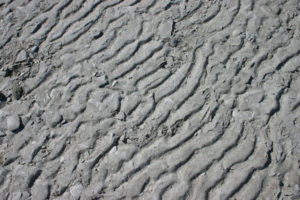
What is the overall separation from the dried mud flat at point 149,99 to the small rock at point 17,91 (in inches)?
0.5

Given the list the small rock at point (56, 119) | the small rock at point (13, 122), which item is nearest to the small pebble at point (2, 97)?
the small rock at point (13, 122)

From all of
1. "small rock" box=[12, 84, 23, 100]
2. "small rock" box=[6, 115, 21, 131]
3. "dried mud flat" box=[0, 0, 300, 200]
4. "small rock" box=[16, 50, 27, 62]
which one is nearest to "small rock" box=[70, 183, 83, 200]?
"dried mud flat" box=[0, 0, 300, 200]

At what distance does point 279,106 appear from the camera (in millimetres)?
2578

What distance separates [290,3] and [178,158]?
192cm

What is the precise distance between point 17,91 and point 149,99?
1176 millimetres

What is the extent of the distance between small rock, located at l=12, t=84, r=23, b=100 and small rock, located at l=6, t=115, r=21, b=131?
19 centimetres

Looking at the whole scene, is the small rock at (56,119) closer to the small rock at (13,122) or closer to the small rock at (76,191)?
the small rock at (13,122)

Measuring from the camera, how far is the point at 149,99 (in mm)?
2695

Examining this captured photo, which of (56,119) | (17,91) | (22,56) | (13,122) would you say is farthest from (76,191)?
(22,56)

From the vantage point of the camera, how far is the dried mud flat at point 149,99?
236 centimetres

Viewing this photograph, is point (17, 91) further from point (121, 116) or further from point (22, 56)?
point (121, 116)

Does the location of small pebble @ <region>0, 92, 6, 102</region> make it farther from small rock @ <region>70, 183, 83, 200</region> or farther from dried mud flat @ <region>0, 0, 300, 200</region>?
small rock @ <region>70, 183, 83, 200</region>

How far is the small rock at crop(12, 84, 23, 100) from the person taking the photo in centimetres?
282

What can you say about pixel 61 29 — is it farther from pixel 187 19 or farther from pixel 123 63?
pixel 187 19
